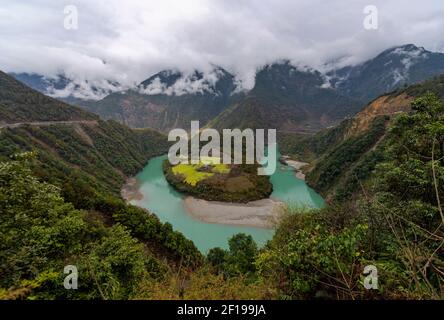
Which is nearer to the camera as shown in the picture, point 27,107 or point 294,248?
point 294,248

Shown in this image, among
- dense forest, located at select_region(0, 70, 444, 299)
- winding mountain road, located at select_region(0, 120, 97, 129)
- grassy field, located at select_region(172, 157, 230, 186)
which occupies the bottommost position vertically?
dense forest, located at select_region(0, 70, 444, 299)

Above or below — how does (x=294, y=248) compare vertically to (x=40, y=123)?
below

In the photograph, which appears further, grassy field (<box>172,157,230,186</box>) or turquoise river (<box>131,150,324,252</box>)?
grassy field (<box>172,157,230,186</box>)

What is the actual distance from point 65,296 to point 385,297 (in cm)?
943

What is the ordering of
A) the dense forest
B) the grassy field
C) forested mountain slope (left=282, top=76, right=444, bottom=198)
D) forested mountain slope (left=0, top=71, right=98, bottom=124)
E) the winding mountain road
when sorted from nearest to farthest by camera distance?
the dense forest → forested mountain slope (left=282, top=76, right=444, bottom=198) → the grassy field → the winding mountain road → forested mountain slope (left=0, top=71, right=98, bottom=124)

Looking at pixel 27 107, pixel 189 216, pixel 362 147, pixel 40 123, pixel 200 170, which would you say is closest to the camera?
pixel 189 216

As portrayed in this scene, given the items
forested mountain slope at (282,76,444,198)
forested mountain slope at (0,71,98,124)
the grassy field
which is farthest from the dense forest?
forested mountain slope at (0,71,98,124)

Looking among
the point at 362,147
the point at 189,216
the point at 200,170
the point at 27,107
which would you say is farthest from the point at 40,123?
the point at 362,147

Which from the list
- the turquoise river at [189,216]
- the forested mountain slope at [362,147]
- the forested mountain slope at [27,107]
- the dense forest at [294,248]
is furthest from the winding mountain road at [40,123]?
the forested mountain slope at [362,147]

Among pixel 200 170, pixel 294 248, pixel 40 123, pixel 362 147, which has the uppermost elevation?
pixel 40 123

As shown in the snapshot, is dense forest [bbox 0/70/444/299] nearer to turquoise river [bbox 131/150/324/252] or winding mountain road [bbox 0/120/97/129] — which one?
turquoise river [bbox 131/150/324/252]

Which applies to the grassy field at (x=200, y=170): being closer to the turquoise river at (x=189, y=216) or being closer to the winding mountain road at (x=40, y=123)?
the turquoise river at (x=189, y=216)

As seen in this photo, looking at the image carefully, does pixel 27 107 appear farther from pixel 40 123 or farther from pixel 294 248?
pixel 294 248
